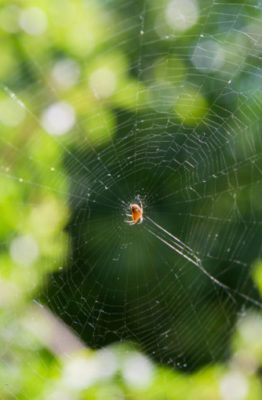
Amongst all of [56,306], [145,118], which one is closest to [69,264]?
[56,306]

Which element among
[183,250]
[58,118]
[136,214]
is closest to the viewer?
[58,118]

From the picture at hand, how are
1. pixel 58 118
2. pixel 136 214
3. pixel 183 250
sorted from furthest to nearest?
1. pixel 136 214
2. pixel 183 250
3. pixel 58 118

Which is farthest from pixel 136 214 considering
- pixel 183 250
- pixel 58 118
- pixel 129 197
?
pixel 58 118

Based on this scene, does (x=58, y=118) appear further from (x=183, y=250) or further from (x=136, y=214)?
(x=183, y=250)

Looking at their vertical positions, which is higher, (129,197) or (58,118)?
(58,118)

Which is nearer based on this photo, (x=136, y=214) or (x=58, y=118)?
(x=58, y=118)

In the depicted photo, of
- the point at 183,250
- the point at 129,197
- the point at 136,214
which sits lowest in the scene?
the point at 183,250

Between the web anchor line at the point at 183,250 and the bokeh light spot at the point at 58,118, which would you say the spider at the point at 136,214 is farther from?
the bokeh light spot at the point at 58,118

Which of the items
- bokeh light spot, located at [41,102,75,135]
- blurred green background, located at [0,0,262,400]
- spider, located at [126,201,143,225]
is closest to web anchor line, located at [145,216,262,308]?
blurred green background, located at [0,0,262,400]

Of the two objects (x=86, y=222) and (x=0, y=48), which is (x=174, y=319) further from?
(x=0, y=48)
